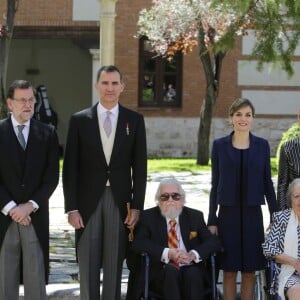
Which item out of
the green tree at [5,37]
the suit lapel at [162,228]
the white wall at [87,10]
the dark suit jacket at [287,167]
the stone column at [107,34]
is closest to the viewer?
the suit lapel at [162,228]

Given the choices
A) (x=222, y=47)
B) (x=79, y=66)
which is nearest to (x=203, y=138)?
(x=79, y=66)

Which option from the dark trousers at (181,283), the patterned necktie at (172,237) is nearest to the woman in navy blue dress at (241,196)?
the patterned necktie at (172,237)

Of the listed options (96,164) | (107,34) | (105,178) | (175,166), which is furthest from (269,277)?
(175,166)

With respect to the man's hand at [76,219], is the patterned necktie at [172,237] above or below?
below

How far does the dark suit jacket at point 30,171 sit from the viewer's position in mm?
5789

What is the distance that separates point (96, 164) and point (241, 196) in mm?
1195

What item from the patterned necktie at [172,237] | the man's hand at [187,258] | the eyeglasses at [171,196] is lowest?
the man's hand at [187,258]

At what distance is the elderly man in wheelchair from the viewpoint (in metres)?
5.85

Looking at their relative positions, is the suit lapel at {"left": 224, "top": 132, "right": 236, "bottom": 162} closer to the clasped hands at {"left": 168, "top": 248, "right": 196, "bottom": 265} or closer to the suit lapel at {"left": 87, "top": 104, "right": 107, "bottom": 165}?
the clasped hands at {"left": 168, "top": 248, "right": 196, "bottom": 265}

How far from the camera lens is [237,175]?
622 centimetres

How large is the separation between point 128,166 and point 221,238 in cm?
97

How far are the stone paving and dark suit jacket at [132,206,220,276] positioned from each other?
106 cm

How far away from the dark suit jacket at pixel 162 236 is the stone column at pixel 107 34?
2.88 metres

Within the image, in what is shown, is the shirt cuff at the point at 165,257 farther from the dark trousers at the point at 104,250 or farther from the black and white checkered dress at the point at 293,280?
the black and white checkered dress at the point at 293,280
